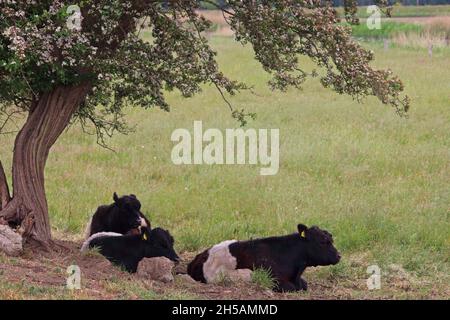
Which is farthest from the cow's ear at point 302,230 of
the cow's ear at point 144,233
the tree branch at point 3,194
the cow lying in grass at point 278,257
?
the tree branch at point 3,194

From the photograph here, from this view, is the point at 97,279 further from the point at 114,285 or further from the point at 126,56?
the point at 126,56

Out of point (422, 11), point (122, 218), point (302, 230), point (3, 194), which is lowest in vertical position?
point (122, 218)

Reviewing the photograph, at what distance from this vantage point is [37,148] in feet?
42.9

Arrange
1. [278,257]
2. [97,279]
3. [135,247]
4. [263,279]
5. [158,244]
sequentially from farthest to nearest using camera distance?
[158,244] < [135,247] < [278,257] < [263,279] < [97,279]

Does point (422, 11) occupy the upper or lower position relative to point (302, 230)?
upper

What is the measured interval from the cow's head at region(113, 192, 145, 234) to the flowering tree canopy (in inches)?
66.7

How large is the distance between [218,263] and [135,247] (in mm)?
1260

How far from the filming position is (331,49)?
12.0m

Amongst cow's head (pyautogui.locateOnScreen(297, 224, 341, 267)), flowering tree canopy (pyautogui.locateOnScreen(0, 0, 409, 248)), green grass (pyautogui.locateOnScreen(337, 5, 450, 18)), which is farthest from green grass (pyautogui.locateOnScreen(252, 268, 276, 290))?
green grass (pyautogui.locateOnScreen(337, 5, 450, 18))

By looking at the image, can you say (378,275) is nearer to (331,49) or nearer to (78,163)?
(331,49)

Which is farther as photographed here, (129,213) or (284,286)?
(129,213)

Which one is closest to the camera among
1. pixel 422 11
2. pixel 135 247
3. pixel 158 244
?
pixel 135 247

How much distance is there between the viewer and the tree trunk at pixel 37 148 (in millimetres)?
12914

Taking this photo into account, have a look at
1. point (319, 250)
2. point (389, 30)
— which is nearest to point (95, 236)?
point (319, 250)
